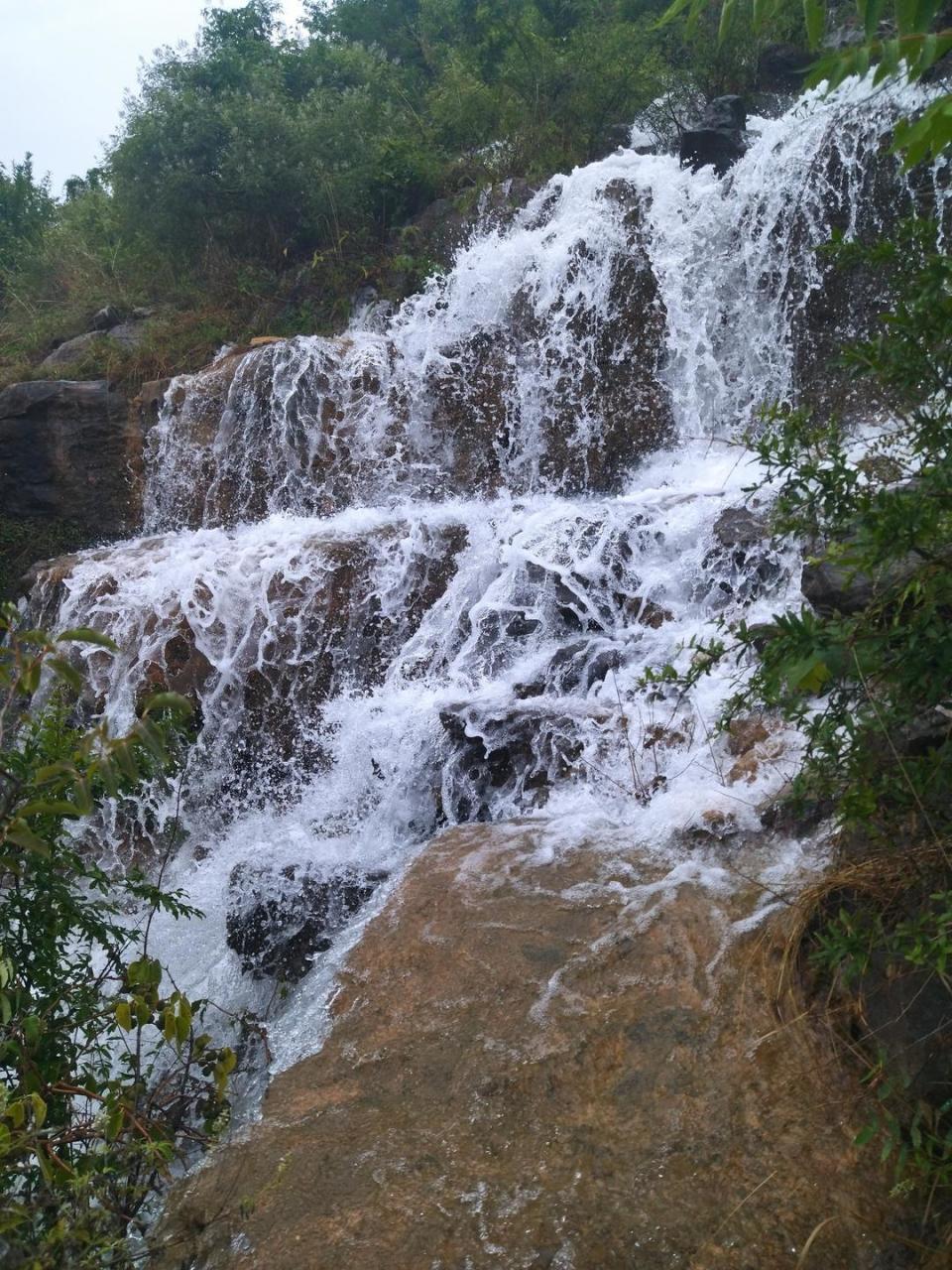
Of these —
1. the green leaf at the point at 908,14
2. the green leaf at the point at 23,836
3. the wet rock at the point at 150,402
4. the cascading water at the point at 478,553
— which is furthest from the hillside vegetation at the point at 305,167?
the green leaf at the point at 908,14

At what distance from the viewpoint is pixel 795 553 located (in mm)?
6301

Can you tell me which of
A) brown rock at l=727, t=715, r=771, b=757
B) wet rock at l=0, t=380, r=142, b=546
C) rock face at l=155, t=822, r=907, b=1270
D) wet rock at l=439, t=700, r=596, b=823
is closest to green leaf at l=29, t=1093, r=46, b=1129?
rock face at l=155, t=822, r=907, b=1270

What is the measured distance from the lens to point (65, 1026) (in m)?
2.79

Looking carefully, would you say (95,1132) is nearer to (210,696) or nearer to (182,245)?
(210,696)

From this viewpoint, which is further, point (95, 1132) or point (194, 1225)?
point (194, 1225)

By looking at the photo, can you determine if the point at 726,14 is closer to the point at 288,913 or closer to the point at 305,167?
the point at 288,913

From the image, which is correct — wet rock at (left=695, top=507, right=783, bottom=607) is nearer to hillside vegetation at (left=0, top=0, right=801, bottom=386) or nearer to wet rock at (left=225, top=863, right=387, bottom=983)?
wet rock at (left=225, top=863, right=387, bottom=983)

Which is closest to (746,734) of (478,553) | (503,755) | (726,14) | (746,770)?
(746,770)

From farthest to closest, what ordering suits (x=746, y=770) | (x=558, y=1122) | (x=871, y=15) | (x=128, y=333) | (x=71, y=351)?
(x=128, y=333) < (x=71, y=351) < (x=746, y=770) < (x=558, y=1122) < (x=871, y=15)

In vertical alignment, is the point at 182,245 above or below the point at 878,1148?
above

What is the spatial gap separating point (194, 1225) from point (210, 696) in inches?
188

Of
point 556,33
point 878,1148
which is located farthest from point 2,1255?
point 556,33

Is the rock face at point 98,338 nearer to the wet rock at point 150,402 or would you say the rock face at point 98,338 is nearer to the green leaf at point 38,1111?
the wet rock at point 150,402

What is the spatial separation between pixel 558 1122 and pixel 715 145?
10.2 m
